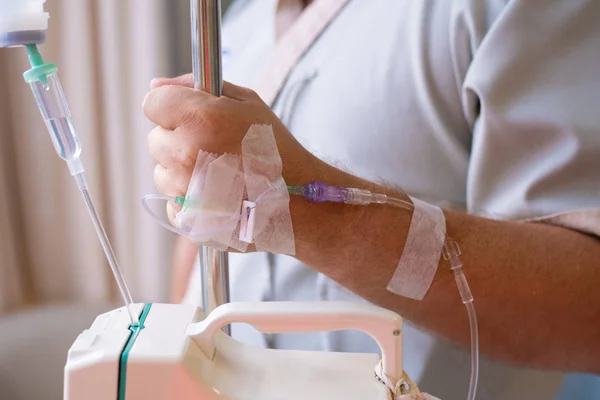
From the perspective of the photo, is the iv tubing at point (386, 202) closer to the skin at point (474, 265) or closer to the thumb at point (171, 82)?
the skin at point (474, 265)

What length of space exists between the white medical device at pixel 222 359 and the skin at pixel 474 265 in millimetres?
84

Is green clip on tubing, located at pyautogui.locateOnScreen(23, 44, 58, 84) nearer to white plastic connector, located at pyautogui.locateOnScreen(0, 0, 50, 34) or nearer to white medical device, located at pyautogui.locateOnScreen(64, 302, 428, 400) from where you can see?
white plastic connector, located at pyautogui.locateOnScreen(0, 0, 50, 34)

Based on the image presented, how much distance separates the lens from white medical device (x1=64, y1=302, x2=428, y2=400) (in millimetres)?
469

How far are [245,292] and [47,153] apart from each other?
798 millimetres

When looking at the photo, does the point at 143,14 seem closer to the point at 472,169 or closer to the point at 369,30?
the point at 369,30

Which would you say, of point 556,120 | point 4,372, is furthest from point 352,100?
point 4,372

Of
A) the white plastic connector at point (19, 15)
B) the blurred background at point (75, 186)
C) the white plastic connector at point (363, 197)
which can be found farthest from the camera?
the blurred background at point (75, 186)

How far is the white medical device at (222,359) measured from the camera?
18.5 inches

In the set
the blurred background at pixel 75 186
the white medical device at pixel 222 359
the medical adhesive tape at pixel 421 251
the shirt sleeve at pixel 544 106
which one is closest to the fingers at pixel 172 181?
the white medical device at pixel 222 359

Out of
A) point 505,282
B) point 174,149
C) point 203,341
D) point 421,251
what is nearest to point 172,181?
point 174,149

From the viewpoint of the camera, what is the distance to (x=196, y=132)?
505 mm

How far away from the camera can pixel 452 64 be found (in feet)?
2.38

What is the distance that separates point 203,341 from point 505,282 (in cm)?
32

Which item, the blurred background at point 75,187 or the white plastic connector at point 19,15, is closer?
the white plastic connector at point 19,15
